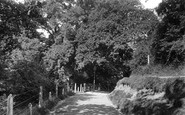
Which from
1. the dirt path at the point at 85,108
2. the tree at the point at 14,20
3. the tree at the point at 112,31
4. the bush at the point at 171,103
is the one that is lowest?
the dirt path at the point at 85,108

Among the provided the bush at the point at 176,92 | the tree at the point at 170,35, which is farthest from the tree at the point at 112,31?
the bush at the point at 176,92

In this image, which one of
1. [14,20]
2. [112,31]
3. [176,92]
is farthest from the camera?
[112,31]

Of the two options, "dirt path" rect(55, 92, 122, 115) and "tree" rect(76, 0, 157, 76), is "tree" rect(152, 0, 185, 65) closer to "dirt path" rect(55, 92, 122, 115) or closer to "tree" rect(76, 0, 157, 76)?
"dirt path" rect(55, 92, 122, 115)

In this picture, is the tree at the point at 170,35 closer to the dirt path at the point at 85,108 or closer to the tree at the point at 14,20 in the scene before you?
the dirt path at the point at 85,108

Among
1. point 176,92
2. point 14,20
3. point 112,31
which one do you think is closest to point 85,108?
point 14,20

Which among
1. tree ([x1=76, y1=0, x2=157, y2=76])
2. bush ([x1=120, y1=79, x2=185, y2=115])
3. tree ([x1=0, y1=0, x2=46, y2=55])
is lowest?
bush ([x1=120, y1=79, x2=185, y2=115])

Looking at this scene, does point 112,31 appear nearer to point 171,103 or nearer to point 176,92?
point 176,92

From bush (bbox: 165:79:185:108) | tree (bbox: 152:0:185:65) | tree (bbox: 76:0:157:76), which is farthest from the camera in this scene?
tree (bbox: 76:0:157:76)

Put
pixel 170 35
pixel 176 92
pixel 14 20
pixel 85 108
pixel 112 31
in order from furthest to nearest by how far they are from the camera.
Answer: pixel 112 31, pixel 170 35, pixel 85 108, pixel 14 20, pixel 176 92

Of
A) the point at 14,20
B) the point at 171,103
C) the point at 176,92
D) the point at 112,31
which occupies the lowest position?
the point at 171,103

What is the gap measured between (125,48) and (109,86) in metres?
19.1

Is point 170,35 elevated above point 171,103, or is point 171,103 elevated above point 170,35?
point 170,35

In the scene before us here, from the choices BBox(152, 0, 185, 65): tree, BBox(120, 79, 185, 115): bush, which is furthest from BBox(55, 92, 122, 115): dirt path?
BBox(152, 0, 185, 65): tree

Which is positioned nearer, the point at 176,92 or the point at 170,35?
the point at 176,92
